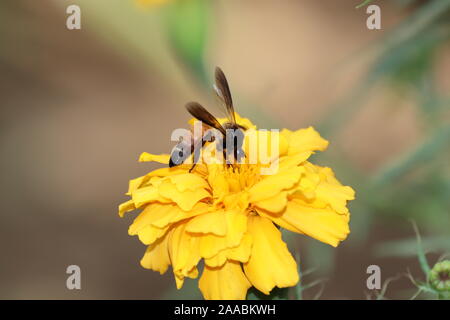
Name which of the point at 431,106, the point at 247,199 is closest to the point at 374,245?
the point at 431,106

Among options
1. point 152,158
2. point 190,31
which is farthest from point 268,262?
point 190,31

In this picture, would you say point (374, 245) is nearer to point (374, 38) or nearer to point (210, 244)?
point (374, 38)

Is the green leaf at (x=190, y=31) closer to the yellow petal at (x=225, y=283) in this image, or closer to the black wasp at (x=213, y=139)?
the black wasp at (x=213, y=139)

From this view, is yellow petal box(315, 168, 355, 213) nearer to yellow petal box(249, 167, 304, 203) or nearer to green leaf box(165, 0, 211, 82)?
yellow petal box(249, 167, 304, 203)

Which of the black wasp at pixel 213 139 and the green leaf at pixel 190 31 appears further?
the green leaf at pixel 190 31

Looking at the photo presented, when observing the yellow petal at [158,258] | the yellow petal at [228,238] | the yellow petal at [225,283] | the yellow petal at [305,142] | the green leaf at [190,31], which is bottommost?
the yellow petal at [225,283]

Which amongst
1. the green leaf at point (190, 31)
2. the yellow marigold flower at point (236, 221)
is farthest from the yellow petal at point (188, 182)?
the green leaf at point (190, 31)

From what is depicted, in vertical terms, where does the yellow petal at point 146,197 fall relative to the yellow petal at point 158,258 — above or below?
above

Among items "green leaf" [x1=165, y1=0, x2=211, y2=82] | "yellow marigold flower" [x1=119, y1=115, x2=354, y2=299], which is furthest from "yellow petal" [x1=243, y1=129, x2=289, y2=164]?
"green leaf" [x1=165, y1=0, x2=211, y2=82]
